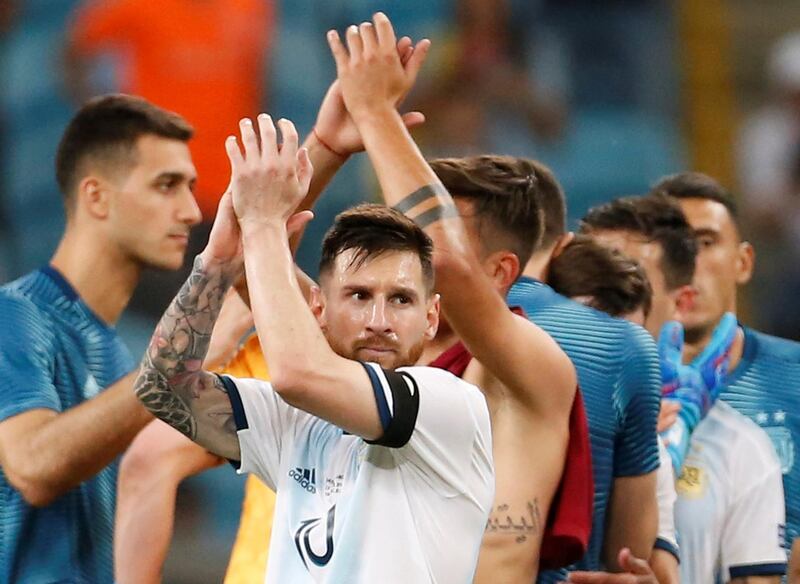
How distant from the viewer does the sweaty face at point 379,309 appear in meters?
2.69

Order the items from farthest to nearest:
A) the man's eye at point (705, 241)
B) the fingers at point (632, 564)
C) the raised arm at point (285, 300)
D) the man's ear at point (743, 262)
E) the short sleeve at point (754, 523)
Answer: the man's ear at point (743, 262), the man's eye at point (705, 241), the short sleeve at point (754, 523), the fingers at point (632, 564), the raised arm at point (285, 300)

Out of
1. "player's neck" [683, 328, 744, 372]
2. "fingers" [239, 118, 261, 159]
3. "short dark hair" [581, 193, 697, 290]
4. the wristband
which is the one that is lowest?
"fingers" [239, 118, 261, 159]

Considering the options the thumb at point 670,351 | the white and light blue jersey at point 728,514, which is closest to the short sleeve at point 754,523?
the white and light blue jersey at point 728,514

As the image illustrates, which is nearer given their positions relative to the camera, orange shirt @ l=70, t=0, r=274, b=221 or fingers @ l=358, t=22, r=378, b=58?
fingers @ l=358, t=22, r=378, b=58

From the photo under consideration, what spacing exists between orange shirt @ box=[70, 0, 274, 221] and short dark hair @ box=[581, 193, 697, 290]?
3.06m

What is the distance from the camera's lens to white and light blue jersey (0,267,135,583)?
375 cm

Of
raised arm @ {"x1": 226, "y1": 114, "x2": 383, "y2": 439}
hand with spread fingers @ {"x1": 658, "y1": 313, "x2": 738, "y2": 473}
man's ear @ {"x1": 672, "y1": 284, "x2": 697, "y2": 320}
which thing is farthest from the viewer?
man's ear @ {"x1": 672, "y1": 284, "x2": 697, "y2": 320}

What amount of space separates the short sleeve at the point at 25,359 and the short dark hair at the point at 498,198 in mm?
1104

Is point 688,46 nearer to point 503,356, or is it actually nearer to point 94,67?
point 94,67

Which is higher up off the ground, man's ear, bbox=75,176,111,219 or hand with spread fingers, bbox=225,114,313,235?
man's ear, bbox=75,176,111,219

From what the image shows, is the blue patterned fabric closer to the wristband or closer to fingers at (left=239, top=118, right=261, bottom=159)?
the wristband

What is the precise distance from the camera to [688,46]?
28.6ft

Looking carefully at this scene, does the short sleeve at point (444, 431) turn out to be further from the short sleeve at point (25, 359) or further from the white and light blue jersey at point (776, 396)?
the white and light blue jersey at point (776, 396)

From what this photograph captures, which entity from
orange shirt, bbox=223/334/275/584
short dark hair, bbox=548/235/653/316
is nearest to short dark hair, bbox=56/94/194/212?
orange shirt, bbox=223/334/275/584
